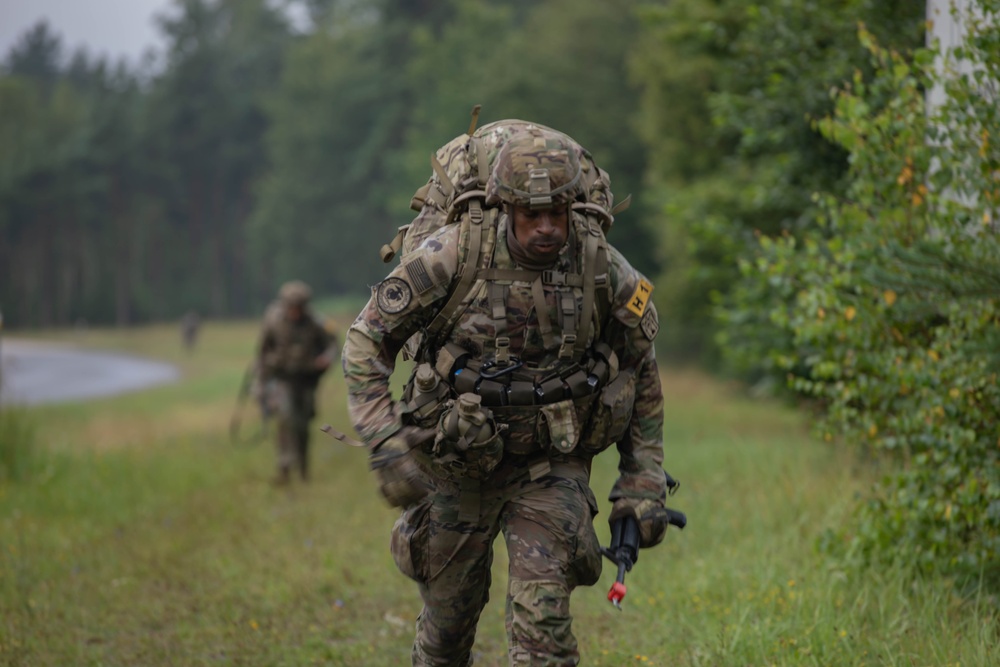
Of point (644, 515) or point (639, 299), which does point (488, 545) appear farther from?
point (639, 299)

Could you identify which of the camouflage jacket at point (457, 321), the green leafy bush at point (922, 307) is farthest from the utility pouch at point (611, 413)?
the green leafy bush at point (922, 307)

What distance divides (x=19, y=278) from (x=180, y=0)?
19482mm

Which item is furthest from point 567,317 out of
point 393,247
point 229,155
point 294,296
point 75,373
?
point 229,155

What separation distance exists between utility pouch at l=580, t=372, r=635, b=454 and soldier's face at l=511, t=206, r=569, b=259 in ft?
1.84

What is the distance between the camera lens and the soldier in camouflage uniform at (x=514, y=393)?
13.2 ft

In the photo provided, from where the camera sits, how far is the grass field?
5422mm

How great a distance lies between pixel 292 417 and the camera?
37.7 ft

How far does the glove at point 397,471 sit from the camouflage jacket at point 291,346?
7520mm

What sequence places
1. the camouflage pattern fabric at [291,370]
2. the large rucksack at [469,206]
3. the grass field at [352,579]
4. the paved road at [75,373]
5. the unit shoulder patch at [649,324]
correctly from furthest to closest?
the paved road at [75,373]
the camouflage pattern fabric at [291,370]
the grass field at [352,579]
the unit shoulder patch at [649,324]
the large rucksack at [469,206]

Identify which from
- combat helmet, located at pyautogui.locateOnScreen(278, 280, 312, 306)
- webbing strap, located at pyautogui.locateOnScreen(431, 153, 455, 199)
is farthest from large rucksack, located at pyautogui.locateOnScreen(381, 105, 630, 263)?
combat helmet, located at pyautogui.locateOnScreen(278, 280, 312, 306)

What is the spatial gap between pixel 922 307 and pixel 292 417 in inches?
291

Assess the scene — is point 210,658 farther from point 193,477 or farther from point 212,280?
point 212,280

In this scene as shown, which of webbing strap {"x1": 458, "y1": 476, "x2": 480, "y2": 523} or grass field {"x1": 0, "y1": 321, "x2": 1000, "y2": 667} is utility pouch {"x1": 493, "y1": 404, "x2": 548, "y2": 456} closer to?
webbing strap {"x1": 458, "y1": 476, "x2": 480, "y2": 523}

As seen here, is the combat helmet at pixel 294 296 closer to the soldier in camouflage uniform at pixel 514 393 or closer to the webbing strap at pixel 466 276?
the soldier in camouflage uniform at pixel 514 393
